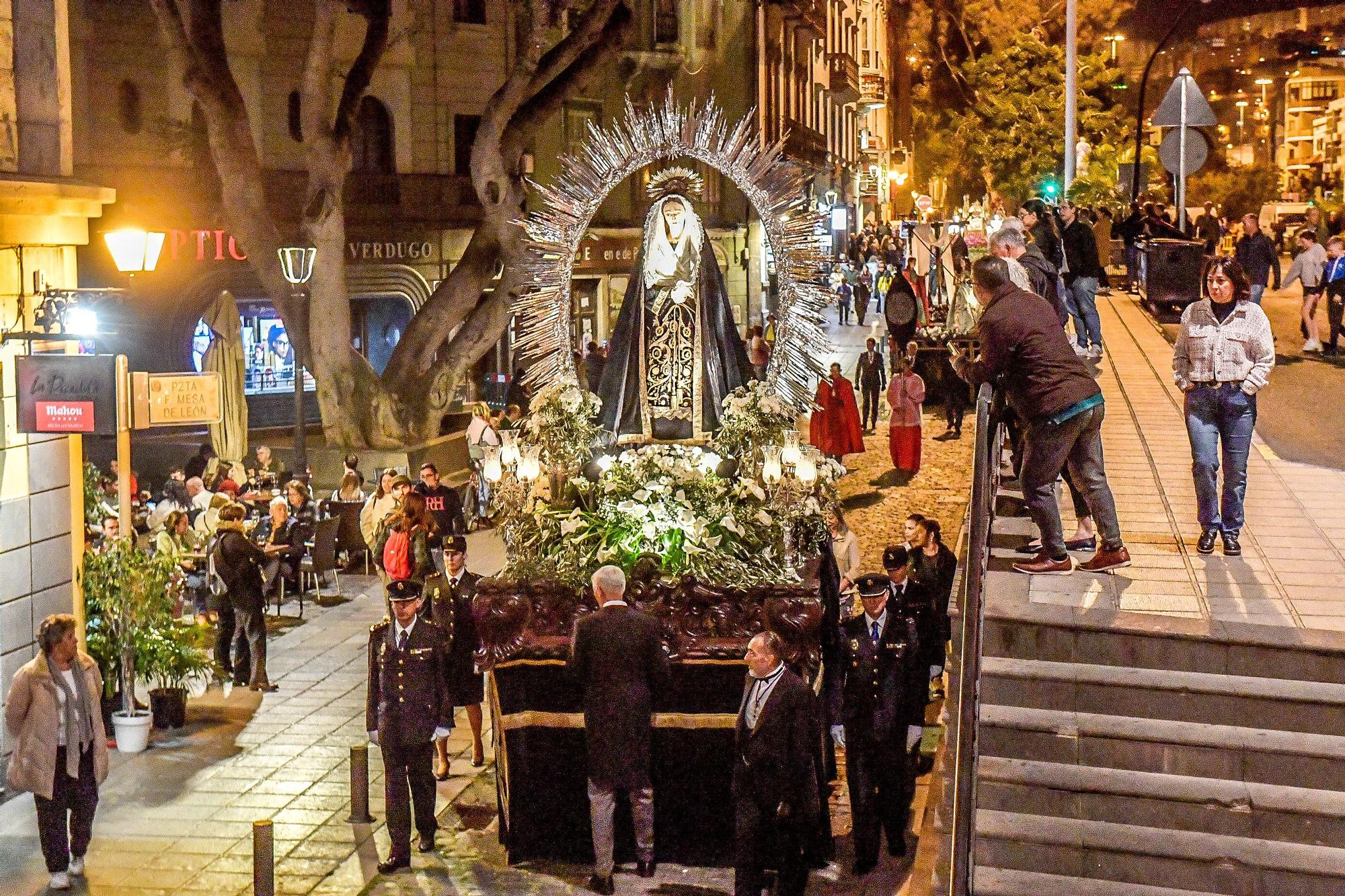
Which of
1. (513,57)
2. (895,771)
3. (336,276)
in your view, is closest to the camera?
(895,771)

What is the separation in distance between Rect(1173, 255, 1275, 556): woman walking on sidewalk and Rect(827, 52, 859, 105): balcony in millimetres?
46587

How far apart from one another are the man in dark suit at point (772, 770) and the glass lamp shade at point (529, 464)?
2.68 meters

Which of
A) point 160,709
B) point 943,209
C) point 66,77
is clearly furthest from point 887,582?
point 943,209

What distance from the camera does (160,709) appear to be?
1352cm

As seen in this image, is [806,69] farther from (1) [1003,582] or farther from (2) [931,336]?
(1) [1003,582]

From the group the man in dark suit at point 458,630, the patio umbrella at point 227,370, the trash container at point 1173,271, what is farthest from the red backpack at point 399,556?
the trash container at point 1173,271

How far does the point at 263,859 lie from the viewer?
29.8 ft

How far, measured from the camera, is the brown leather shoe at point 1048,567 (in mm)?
10352

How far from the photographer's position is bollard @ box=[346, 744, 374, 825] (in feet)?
36.3

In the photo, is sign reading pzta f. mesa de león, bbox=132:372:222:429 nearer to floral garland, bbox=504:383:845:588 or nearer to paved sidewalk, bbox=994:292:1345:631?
floral garland, bbox=504:383:845:588

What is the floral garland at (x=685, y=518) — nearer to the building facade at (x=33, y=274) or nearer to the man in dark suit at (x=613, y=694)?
the man in dark suit at (x=613, y=694)

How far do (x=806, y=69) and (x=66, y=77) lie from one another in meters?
40.1

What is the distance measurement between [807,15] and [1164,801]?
139 ft

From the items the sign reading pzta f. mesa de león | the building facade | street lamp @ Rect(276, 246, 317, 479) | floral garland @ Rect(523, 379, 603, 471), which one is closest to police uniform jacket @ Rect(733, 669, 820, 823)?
floral garland @ Rect(523, 379, 603, 471)
